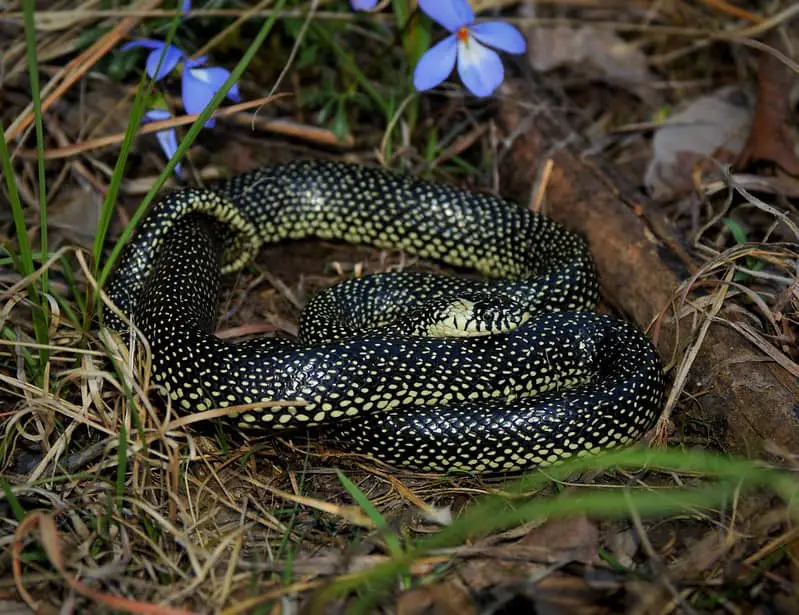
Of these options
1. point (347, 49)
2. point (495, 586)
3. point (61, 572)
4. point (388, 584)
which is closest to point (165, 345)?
point (61, 572)

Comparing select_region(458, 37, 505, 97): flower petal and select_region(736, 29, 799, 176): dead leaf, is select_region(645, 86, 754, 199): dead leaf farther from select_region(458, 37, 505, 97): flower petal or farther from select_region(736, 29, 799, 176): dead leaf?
select_region(458, 37, 505, 97): flower petal

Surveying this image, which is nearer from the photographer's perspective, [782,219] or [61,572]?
[61,572]

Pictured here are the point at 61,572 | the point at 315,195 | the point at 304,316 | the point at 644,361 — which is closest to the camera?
the point at 61,572

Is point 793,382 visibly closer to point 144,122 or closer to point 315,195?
point 315,195

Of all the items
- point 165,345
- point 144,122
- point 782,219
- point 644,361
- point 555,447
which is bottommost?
point 555,447

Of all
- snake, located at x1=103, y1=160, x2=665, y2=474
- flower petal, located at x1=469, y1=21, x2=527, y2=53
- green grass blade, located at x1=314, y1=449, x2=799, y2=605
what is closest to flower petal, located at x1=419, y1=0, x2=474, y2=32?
flower petal, located at x1=469, y1=21, x2=527, y2=53

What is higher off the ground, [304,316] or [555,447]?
[304,316]

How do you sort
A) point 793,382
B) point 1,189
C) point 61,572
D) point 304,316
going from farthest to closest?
point 1,189 < point 304,316 < point 793,382 < point 61,572
